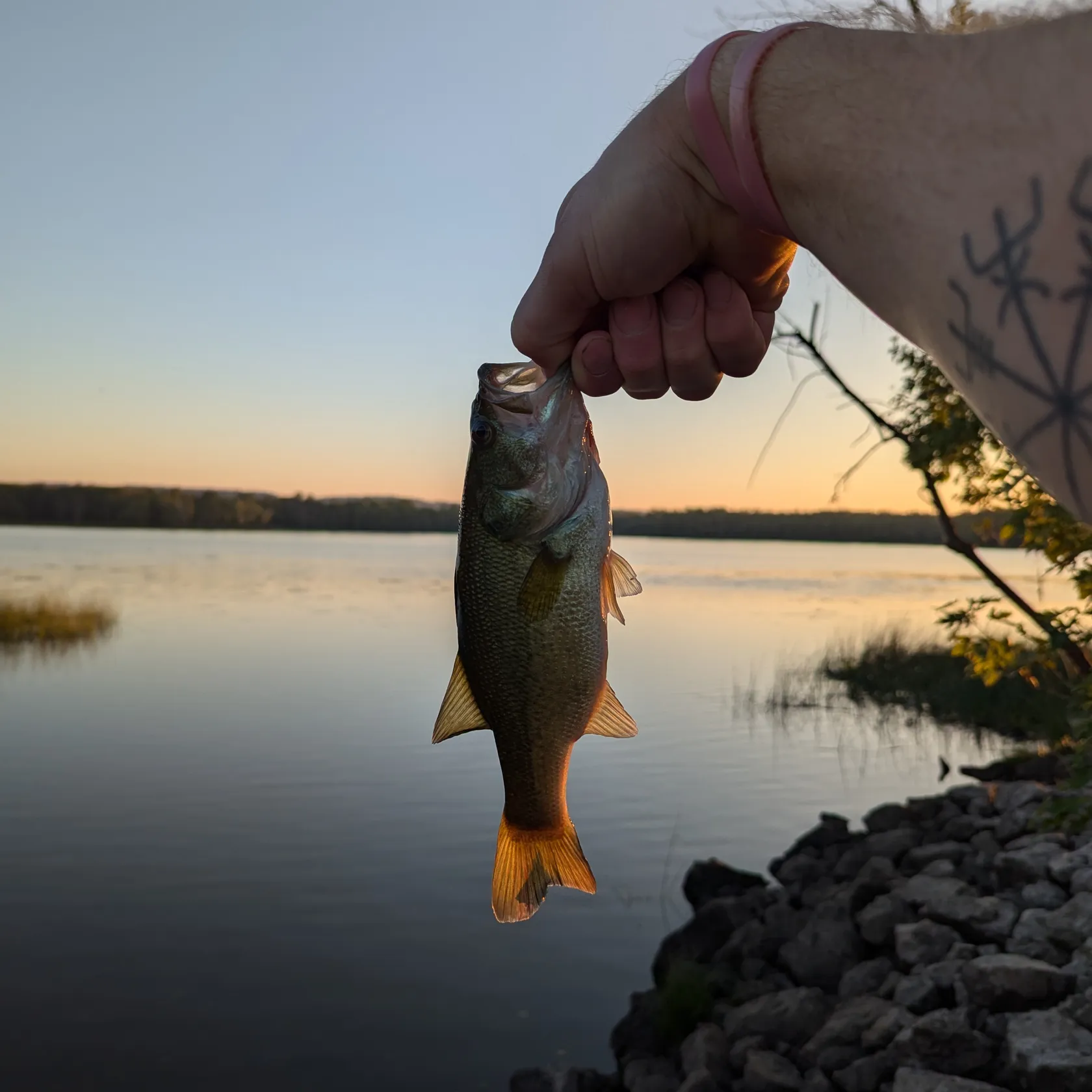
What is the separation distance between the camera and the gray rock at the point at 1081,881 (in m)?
7.58

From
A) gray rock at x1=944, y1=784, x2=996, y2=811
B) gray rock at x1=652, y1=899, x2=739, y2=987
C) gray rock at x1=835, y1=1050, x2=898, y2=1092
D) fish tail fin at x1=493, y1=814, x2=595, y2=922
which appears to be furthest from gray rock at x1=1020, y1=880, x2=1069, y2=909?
fish tail fin at x1=493, y1=814, x2=595, y2=922

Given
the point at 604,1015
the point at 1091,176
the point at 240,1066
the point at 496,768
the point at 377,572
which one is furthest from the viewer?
the point at 377,572

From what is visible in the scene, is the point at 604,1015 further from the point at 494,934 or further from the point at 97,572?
the point at 97,572

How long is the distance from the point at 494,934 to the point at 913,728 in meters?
11.7

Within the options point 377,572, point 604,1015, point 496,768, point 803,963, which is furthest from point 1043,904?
point 377,572

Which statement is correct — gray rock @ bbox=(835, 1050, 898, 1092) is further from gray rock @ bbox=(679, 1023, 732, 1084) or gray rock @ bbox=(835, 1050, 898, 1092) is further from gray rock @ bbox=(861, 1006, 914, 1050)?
gray rock @ bbox=(679, 1023, 732, 1084)

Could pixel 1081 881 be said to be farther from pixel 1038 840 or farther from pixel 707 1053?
pixel 707 1053

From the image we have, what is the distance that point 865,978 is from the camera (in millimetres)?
7480

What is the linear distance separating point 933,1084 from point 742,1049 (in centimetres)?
169

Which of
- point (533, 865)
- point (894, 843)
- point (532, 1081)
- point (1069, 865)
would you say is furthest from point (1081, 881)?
point (533, 865)

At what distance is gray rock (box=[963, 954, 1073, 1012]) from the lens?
607cm

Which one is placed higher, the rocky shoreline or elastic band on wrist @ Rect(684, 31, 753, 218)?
elastic band on wrist @ Rect(684, 31, 753, 218)

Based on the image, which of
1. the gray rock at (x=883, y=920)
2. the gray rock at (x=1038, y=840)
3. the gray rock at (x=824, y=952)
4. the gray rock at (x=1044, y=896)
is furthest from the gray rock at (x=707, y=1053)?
the gray rock at (x=1038, y=840)

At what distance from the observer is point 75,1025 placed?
8.98 m
